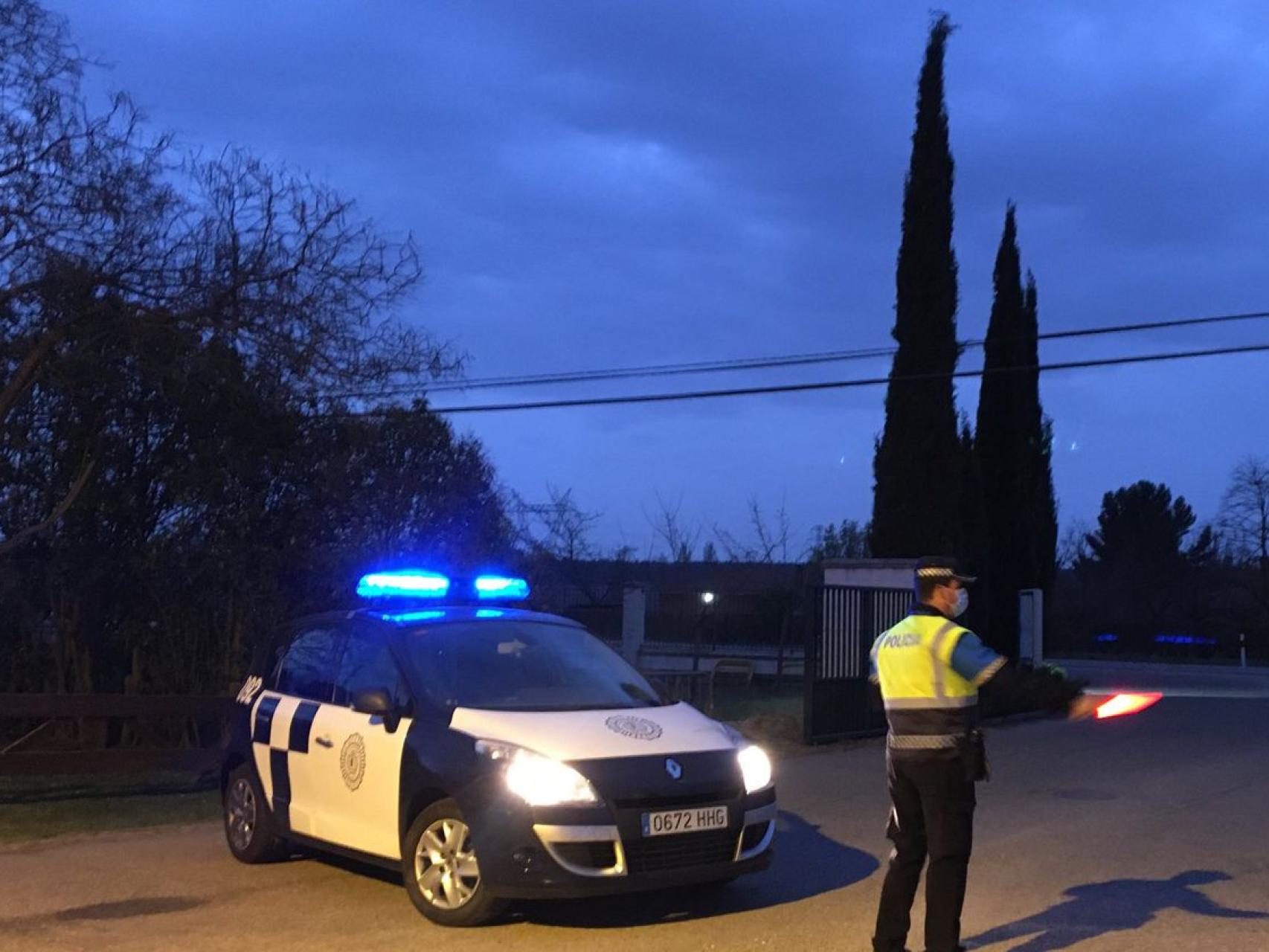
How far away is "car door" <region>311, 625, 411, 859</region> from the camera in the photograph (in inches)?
298

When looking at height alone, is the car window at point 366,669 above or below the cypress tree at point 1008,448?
below

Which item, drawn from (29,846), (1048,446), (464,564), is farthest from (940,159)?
(29,846)

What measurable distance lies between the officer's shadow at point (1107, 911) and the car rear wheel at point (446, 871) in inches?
92.9

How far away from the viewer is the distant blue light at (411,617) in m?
8.23

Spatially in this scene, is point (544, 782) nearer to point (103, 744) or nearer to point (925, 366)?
point (103, 744)

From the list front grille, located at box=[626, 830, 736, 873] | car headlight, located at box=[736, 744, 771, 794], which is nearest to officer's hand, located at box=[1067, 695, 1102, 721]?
car headlight, located at box=[736, 744, 771, 794]

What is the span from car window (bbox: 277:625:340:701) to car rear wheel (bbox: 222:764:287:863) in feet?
1.95

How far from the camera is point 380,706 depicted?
752cm

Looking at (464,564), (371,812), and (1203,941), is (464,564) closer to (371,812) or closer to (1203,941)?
(371,812)

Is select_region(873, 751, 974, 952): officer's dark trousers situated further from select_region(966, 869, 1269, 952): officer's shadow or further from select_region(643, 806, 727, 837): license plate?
select_region(643, 806, 727, 837): license plate

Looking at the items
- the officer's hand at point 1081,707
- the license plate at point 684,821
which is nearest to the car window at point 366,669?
the license plate at point 684,821

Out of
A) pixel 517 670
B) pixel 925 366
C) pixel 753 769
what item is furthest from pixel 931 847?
pixel 925 366

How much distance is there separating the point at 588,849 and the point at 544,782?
378mm

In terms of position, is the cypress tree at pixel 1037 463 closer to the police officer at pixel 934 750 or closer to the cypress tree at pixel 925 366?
the cypress tree at pixel 925 366
